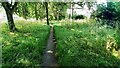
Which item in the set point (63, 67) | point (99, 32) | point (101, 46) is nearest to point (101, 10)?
point (99, 32)

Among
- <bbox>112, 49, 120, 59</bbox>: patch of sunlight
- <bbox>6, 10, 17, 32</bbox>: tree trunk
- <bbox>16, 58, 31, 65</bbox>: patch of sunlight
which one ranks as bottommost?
<bbox>112, 49, 120, 59</bbox>: patch of sunlight

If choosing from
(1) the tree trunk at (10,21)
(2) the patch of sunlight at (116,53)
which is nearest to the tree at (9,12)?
(1) the tree trunk at (10,21)

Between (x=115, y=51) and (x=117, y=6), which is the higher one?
(x=117, y=6)

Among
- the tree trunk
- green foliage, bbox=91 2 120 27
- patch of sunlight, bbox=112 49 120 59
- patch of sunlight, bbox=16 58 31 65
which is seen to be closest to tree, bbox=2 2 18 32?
the tree trunk

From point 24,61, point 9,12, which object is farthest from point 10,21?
point 24,61

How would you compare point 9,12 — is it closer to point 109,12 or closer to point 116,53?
point 109,12

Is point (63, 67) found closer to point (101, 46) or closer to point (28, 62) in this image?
point (28, 62)

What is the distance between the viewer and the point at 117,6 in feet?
61.7

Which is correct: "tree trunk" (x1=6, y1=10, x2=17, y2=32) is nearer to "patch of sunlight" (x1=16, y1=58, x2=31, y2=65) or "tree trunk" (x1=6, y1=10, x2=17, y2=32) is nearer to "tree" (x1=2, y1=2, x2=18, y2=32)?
"tree" (x1=2, y1=2, x2=18, y2=32)

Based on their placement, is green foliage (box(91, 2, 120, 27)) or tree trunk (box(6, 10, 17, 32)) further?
green foliage (box(91, 2, 120, 27))

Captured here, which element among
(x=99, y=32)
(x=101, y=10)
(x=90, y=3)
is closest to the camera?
(x=99, y=32)

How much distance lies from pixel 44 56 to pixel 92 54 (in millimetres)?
1719

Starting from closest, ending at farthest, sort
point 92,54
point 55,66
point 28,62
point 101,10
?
1. point 28,62
2. point 55,66
3. point 92,54
4. point 101,10

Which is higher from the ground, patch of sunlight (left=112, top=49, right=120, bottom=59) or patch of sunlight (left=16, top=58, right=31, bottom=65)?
patch of sunlight (left=16, top=58, right=31, bottom=65)
